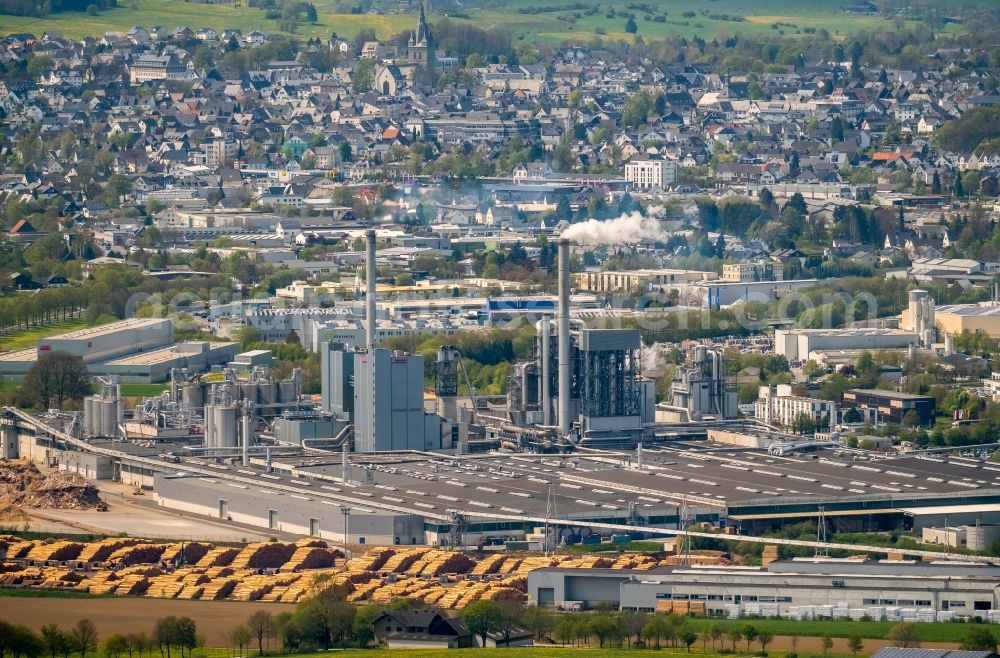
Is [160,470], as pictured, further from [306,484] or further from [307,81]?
[307,81]

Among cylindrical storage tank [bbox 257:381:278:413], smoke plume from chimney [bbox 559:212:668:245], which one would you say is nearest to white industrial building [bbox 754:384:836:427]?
cylindrical storage tank [bbox 257:381:278:413]

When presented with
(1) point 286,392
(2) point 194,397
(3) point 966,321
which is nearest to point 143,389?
(2) point 194,397

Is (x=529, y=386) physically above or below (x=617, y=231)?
above

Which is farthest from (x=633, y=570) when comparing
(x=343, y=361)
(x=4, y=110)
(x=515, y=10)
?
(x=515, y=10)

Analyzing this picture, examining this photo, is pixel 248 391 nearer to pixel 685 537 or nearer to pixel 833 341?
pixel 685 537

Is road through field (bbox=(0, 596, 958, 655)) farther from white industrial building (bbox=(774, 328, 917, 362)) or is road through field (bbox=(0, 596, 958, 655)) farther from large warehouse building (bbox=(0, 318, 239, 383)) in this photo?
white industrial building (bbox=(774, 328, 917, 362))

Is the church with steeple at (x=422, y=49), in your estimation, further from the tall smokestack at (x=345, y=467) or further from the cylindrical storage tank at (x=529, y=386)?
the tall smokestack at (x=345, y=467)

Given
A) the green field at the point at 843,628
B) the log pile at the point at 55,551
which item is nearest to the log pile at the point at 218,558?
the log pile at the point at 55,551
